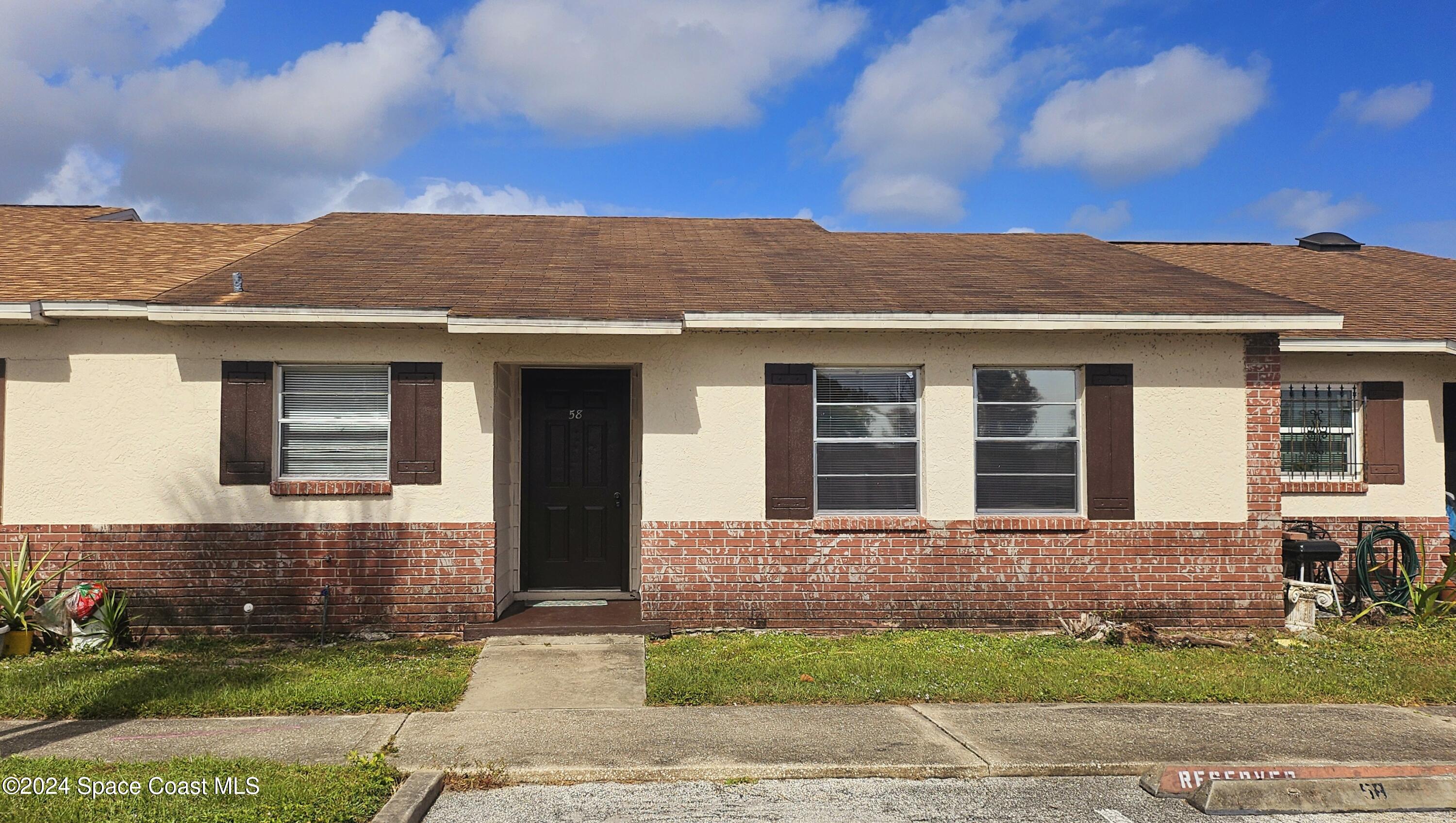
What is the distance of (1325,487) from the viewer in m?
10.7

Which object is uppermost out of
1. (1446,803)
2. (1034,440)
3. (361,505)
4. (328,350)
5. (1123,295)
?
(1123,295)

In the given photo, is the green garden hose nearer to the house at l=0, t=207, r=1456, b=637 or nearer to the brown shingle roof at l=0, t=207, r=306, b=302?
the house at l=0, t=207, r=1456, b=637

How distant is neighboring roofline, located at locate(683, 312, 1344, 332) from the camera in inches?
340

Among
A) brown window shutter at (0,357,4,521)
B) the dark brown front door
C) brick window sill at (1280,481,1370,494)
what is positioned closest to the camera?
brown window shutter at (0,357,4,521)

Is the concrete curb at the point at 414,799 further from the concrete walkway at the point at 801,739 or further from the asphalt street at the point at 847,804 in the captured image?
the concrete walkway at the point at 801,739

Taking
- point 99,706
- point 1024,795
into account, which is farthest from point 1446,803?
point 99,706

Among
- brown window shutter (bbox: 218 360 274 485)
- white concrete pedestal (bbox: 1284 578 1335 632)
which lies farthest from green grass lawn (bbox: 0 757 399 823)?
white concrete pedestal (bbox: 1284 578 1335 632)

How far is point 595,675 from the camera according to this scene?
7.45 metres

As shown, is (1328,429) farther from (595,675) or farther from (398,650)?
(398,650)

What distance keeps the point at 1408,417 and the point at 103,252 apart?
14646mm

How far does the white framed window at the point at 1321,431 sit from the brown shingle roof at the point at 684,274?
161cm

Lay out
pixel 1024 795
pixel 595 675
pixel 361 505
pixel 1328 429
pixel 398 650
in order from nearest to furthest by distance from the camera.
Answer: pixel 1024 795, pixel 595 675, pixel 398 650, pixel 361 505, pixel 1328 429

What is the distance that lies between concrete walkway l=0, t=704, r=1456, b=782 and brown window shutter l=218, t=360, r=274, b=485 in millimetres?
2841

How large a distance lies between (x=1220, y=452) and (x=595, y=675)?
620 cm
